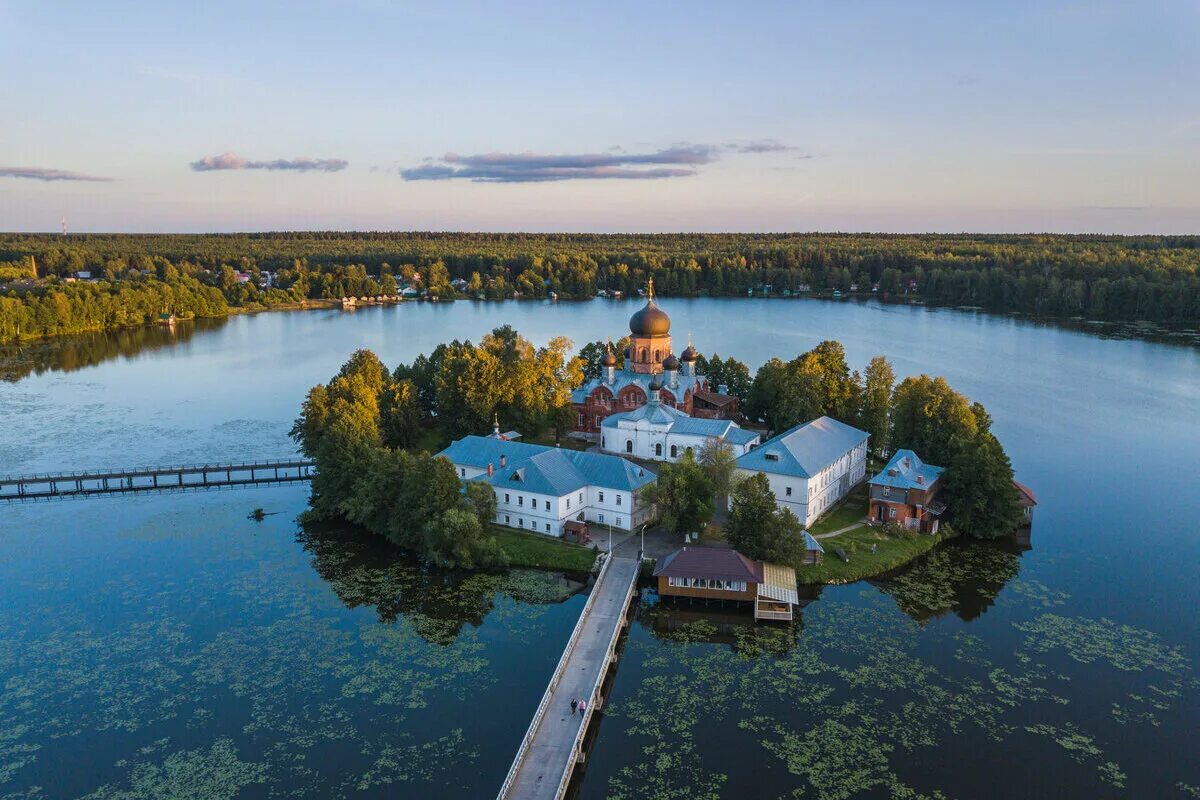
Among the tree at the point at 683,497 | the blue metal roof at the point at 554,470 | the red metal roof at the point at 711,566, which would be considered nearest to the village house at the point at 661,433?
the blue metal roof at the point at 554,470

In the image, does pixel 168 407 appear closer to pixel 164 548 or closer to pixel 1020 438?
pixel 164 548

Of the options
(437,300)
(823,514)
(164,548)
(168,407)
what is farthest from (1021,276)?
(164,548)

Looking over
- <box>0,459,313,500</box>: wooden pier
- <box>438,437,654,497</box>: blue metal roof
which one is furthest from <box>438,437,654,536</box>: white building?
<box>0,459,313,500</box>: wooden pier

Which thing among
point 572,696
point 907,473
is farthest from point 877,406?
point 572,696

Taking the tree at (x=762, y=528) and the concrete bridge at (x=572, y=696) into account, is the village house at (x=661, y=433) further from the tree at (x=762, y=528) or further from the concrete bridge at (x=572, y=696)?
the concrete bridge at (x=572, y=696)

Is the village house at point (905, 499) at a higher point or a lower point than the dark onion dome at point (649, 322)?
lower

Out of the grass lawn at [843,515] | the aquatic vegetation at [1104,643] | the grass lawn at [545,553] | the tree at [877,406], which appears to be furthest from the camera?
the tree at [877,406]

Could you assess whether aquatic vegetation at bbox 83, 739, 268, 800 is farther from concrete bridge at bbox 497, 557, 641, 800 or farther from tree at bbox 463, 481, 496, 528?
tree at bbox 463, 481, 496, 528
